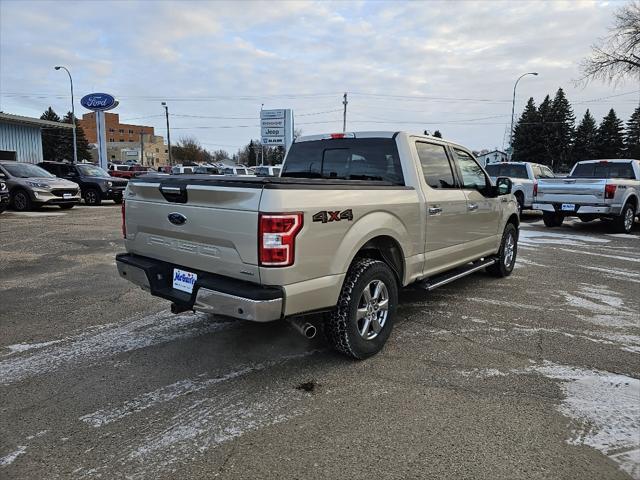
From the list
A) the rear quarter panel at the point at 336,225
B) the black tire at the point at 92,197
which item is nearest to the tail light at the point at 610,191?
the rear quarter panel at the point at 336,225

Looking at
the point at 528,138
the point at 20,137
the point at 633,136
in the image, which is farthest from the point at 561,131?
the point at 20,137

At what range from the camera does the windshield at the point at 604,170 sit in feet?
43.5

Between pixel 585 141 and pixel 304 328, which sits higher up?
pixel 585 141

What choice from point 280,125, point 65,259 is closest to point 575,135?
point 280,125

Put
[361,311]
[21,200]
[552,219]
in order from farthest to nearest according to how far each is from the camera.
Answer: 1. [21,200]
2. [552,219]
3. [361,311]

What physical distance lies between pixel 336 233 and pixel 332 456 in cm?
152

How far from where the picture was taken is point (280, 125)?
3884cm

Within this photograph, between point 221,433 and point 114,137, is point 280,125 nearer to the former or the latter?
point 221,433

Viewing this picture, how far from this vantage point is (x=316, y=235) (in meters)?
3.37

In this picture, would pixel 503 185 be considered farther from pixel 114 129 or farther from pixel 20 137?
pixel 114 129

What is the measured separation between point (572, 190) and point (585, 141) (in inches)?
2473

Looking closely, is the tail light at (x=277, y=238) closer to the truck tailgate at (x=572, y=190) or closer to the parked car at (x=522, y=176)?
the truck tailgate at (x=572, y=190)

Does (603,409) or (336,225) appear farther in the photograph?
(336,225)

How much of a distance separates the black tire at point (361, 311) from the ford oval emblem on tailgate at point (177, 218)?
4.39 feet
